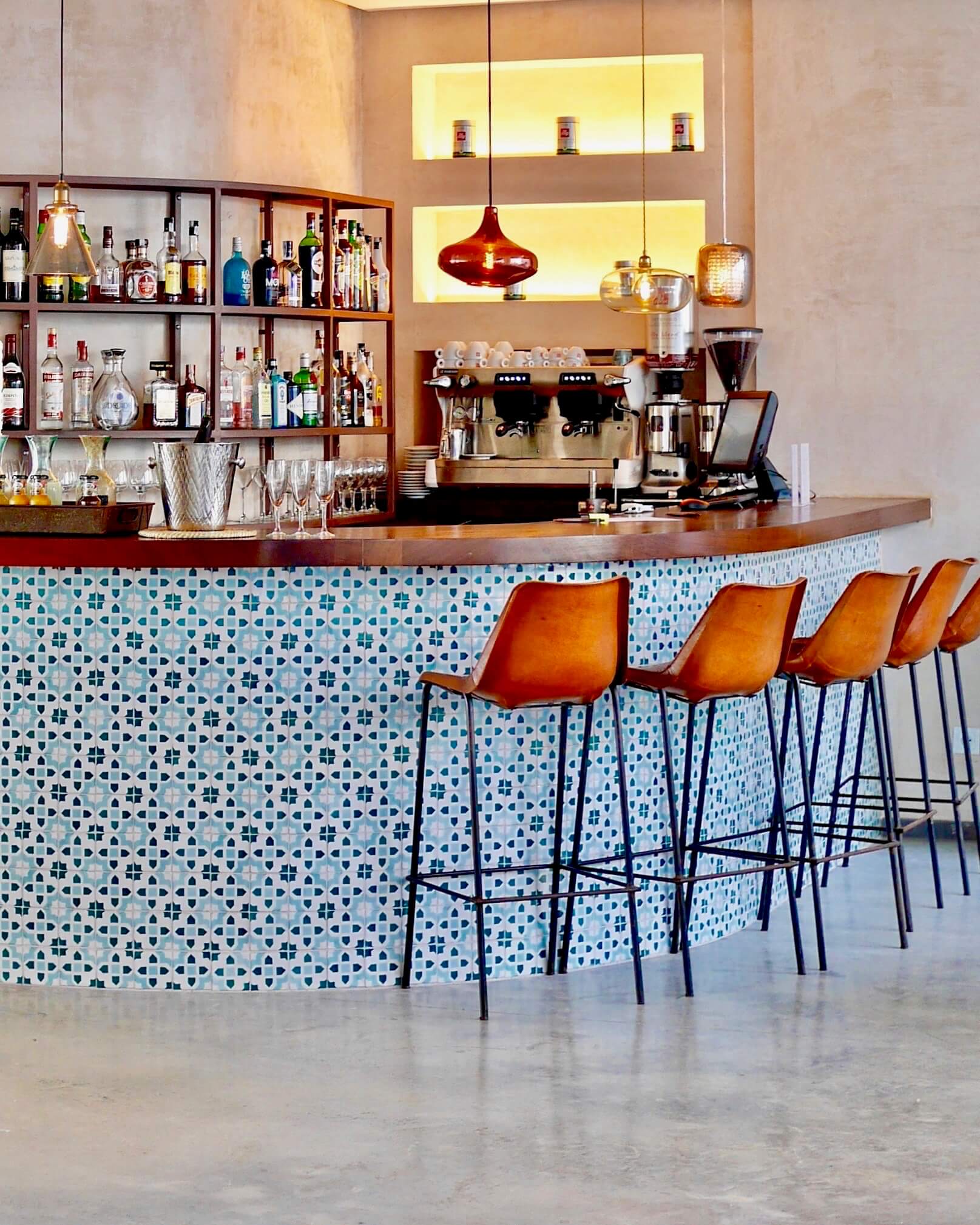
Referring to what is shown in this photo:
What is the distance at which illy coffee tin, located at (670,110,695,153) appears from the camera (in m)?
7.68

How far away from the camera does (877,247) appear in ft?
22.0

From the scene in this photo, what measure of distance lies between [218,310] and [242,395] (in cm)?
37

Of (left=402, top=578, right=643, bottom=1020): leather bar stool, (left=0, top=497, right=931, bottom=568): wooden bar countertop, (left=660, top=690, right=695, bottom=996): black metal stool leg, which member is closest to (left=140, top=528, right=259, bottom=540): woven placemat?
(left=0, top=497, right=931, bottom=568): wooden bar countertop

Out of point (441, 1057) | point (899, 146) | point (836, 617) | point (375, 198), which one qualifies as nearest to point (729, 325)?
point (899, 146)

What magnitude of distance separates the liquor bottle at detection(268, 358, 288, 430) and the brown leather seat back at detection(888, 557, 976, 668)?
2.87m

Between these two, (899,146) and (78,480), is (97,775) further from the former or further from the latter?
(899,146)

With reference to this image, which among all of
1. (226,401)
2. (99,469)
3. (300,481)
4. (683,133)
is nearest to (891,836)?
(300,481)

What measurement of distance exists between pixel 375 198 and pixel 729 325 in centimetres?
171

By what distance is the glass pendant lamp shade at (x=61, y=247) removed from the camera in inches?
208

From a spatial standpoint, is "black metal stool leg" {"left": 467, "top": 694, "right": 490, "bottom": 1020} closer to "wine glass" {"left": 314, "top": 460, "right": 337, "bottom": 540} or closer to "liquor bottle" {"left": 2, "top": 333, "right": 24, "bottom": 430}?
"wine glass" {"left": 314, "top": 460, "right": 337, "bottom": 540}

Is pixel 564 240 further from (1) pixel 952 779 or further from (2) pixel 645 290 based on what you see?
(1) pixel 952 779

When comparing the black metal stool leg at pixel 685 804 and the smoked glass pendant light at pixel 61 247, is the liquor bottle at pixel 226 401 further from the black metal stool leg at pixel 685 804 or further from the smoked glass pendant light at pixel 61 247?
the black metal stool leg at pixel 685 804

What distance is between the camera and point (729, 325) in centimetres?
757

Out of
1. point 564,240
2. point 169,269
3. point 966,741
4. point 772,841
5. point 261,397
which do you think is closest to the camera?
point 772,841
